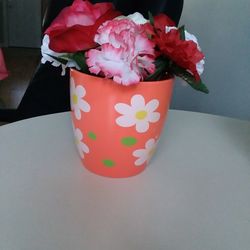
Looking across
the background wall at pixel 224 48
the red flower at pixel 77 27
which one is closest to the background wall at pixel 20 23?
the background wall at pixel 224 48

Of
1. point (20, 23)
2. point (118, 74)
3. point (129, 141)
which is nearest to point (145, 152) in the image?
point (129, 141)

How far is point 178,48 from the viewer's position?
411mm

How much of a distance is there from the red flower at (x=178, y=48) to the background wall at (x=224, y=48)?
84 cm

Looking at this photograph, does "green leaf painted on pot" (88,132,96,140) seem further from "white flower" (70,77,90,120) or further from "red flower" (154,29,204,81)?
"red flower" (154,29,204,81)

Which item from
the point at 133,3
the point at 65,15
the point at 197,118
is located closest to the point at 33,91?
the point at 133,3

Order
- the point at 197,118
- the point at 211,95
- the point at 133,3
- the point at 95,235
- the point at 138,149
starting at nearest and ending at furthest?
the point at 95,235
the point at 138,149
the point at 197,118
the point at 133,3
the point at 211,95

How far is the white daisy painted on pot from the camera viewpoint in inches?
18.0

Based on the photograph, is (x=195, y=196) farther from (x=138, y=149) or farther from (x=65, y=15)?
(x=65, y=15)

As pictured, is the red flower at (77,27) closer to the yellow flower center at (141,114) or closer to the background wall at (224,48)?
the yellow flower center at (141,114)

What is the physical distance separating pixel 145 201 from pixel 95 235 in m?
0.10

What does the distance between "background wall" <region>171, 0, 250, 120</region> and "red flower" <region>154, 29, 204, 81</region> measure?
84cm

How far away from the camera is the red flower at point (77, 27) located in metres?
0.43

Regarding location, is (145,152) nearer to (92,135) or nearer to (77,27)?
(92,135)

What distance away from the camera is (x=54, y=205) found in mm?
445
